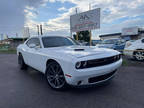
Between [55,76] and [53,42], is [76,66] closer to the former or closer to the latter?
[55,76]

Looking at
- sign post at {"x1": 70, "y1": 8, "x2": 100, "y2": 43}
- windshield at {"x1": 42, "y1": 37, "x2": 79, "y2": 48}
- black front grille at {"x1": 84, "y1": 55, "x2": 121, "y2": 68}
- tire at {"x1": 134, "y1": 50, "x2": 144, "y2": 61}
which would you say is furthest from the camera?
sign post at {"x1": 70, "y1": 8, "x2": 100, "y2": 43}

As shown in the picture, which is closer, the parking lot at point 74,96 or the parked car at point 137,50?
the parking lot at point 74,96

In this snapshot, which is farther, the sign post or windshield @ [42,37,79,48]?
Answer: the sign post

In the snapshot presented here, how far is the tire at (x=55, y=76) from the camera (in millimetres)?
2688

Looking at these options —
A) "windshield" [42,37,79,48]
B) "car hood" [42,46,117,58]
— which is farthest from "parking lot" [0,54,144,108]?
"windshield" [42,37,79,48]

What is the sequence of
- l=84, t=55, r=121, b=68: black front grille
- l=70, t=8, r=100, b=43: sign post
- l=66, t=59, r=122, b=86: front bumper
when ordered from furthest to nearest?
l=70, t=8, r=100, b=43: sign post
l=84, t=55, r=121, b=68: black front grille
l=66, t=59, r=122, b=86: front bumper

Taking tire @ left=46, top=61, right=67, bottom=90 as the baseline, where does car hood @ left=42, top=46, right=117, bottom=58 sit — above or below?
above

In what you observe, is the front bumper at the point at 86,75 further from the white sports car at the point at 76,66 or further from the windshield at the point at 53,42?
the windshield at the point at 53,42

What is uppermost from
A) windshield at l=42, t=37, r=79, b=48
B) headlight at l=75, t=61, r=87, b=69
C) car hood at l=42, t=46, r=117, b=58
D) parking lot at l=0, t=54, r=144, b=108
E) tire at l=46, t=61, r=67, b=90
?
windshield at l=42, t=37, r=79, b=48

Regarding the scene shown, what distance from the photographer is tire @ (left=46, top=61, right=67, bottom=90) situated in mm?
2688

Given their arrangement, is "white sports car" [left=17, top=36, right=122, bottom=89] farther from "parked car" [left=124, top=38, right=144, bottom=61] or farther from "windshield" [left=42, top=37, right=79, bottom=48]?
"parked car" [left=124, top=38, right=144, bottom=61]

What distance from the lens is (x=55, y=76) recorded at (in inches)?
111

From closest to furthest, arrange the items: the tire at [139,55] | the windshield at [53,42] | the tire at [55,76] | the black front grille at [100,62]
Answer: the black front grille at [100,62] < the tire at [55,76] < the windshield at [53,42] < the tire at [139,55]

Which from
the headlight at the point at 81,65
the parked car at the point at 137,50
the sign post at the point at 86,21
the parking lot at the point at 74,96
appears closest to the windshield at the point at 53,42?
the parking lot at the point at 74,96
